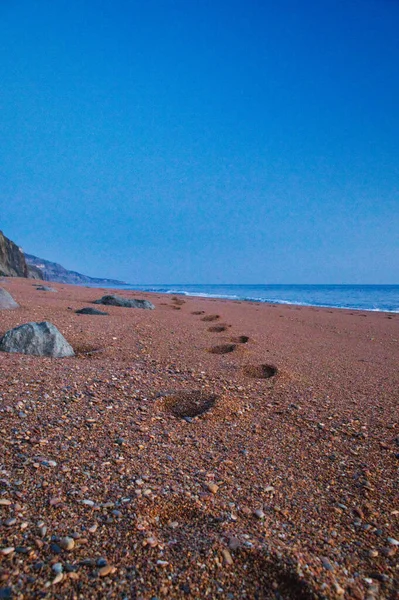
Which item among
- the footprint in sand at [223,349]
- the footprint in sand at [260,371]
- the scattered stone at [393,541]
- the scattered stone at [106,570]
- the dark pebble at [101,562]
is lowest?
the scattered stone at [393,541]

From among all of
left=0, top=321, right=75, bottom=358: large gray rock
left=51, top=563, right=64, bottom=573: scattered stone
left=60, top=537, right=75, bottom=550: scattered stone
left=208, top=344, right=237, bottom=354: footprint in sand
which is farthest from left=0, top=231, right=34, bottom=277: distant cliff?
left=51, top=563, right=64, bottom=573: scattered stone

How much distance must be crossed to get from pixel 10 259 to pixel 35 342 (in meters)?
33.2

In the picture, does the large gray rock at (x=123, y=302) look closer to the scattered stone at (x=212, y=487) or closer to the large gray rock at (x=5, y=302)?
the large gray rock at (x=5, y=302)

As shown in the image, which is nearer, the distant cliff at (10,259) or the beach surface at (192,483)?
the beach surface at (192,483)

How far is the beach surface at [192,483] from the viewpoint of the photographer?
55.0 inches

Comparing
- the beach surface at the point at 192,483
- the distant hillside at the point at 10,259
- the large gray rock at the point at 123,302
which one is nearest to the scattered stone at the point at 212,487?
the beach surface at the point at 192,483

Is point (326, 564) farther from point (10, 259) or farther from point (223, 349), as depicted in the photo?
point (10, 259)

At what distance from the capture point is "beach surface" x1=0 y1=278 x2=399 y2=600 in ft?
4.58

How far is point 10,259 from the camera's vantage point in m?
33.1

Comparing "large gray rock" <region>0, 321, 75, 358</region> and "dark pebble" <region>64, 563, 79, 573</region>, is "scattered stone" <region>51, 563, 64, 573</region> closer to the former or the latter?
"dark pebble" <region>64, 563, 79, 573</region>

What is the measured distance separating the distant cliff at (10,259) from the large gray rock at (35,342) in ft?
99.9

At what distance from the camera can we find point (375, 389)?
3.90 metres

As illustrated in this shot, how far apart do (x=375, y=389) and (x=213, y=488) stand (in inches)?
105

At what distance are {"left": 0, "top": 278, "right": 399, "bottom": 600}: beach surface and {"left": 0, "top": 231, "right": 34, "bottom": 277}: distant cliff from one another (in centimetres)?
3215
